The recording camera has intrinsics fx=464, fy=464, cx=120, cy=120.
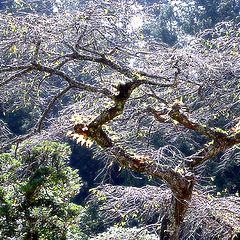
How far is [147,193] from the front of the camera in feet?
13.9

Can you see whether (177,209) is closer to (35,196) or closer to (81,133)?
(81,133)

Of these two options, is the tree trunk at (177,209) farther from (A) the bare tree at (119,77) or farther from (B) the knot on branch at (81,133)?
(B) the knot on branch at (81,133)

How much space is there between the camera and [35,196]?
206 inches

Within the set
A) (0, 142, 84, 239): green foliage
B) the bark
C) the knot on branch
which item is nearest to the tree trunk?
the bark

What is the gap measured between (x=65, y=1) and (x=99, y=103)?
3.77 feet

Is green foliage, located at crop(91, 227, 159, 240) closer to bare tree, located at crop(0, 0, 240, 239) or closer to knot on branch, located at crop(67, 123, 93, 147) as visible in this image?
bare tree, located at crop(0, 0, 240, 239)

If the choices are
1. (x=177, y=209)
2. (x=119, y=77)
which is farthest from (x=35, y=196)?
(x=177, y=209)

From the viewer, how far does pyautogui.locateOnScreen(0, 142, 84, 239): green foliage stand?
5.04 metres

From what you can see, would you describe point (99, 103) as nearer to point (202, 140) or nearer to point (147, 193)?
point (147, 193)

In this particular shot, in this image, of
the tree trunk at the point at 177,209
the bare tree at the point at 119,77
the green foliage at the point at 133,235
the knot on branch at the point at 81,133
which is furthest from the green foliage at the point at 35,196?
the tree trunk at the point at 177,209

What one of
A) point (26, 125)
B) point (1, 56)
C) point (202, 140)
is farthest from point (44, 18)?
point (26, 125)

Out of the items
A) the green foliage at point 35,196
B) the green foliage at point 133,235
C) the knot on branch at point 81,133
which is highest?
the knot on branch at point 81,133

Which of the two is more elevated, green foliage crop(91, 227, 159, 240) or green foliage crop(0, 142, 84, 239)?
green foliage crop(0, 142, 84, 239)

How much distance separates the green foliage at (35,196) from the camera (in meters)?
5.04
